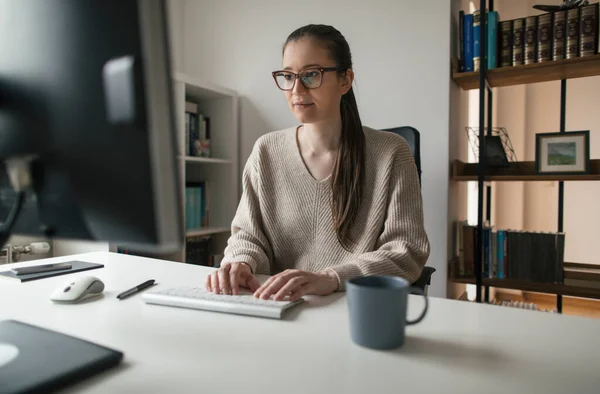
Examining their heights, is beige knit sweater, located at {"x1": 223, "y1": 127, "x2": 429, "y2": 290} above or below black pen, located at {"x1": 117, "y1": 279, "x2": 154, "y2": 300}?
above

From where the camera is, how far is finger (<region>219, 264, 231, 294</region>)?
32.0 inches

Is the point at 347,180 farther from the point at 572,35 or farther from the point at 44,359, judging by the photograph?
the point at 572,35

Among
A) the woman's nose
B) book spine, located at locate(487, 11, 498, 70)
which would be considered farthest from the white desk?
book spine, located at locate(487, 11, 498, 70)

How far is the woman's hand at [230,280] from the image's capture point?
2.68ft

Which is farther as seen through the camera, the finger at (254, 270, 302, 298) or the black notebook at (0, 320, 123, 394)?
the finger at (254, 270, 302, 298)

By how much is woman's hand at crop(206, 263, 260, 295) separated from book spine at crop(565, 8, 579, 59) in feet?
5.90

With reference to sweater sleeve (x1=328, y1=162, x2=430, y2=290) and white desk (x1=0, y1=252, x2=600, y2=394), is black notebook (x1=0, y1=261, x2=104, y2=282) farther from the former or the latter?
sweater sleeve (x1=328, y1=162, x2=430, y2=290)

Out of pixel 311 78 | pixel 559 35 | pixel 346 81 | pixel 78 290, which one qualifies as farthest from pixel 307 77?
pixel 559 35

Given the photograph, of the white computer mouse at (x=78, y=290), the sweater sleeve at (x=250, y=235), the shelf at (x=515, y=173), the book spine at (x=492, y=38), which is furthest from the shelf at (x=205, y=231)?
the book spine at (x=492, y=38)

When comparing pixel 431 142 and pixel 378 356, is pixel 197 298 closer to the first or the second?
pixel 378 356

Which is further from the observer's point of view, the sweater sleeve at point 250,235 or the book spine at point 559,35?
the book spine at point 559,35

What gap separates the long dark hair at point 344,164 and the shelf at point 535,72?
1124 mm

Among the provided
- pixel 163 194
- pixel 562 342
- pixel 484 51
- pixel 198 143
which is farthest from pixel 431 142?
pixel 163 194

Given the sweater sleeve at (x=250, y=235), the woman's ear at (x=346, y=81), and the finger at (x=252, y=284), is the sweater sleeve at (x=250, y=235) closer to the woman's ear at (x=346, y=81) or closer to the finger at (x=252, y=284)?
the finger at (x=252, y=284)
